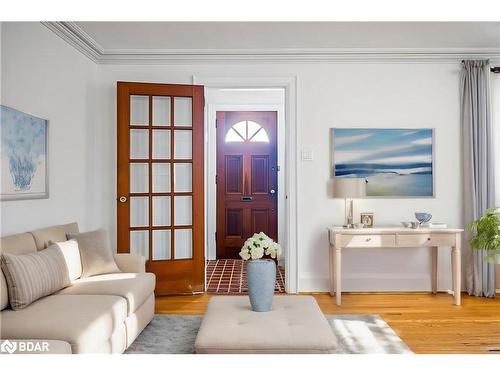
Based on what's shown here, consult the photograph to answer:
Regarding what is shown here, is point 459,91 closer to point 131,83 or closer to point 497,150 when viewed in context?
point 497,150

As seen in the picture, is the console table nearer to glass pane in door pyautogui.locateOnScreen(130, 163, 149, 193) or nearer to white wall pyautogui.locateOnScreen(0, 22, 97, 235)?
glass pane in door pyautogui.locateOnScreen(130, 163, 149, 193)

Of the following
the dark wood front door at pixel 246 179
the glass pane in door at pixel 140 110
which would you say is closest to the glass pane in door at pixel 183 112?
the glass pane in door at pixel 140 110

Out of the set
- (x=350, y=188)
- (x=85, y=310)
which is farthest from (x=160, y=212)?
(x=85, y=310)

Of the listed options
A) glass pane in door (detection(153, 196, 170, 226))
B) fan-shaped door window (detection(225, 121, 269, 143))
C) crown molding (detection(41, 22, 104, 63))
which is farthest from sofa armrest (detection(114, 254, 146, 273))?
fan-shaped door window (detection(225, 121, 269, 143))

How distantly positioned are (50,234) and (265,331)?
188cm

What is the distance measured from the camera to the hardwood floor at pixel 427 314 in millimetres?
3055

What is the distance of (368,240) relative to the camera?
13.5ft

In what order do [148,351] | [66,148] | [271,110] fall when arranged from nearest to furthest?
[148,351] < [66,148] < [271,110]

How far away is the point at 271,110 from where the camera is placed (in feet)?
22.2

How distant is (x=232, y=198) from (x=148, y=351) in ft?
13.1

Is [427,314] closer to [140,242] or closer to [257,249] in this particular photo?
[257,249]

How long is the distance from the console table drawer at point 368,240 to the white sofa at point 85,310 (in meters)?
1.89

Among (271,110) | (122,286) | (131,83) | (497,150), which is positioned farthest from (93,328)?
(271,110)
